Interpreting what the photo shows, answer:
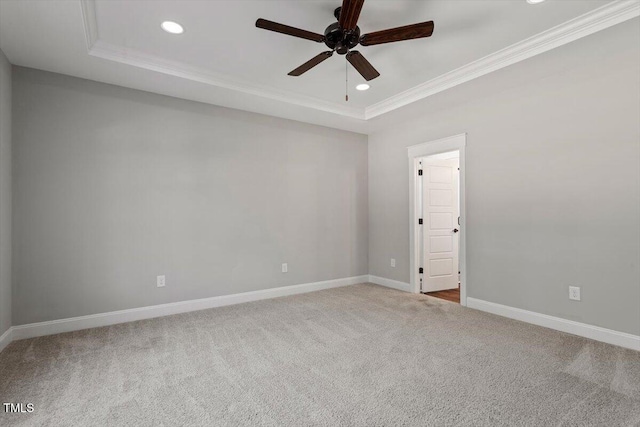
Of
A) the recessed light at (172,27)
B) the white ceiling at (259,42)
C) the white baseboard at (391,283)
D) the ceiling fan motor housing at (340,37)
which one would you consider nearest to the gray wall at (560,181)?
the white ceiling at (259,42)

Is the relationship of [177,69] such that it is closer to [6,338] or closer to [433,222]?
[6,338]

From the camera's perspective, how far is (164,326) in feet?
11.0

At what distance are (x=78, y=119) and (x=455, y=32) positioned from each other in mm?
3799

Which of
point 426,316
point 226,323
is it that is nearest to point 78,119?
point 226,323

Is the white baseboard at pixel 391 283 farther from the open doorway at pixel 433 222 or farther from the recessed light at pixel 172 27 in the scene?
the recessed light at pixel 172 27

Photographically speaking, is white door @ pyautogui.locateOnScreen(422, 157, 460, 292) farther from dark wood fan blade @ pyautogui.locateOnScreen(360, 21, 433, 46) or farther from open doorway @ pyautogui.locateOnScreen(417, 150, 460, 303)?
dark wood fan blade @ pyautogui.locateOnScreen(360, 21, 433, 46)

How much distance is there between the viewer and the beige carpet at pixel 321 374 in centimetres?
186

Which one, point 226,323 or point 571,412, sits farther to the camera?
point 226,323

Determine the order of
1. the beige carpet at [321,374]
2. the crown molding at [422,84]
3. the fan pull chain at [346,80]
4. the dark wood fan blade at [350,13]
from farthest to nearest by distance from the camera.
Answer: the fan pull chain at [346,80], the crown molding at [422,84], the dark wood fan blade at [350,13], the beige carpet at [321,374]

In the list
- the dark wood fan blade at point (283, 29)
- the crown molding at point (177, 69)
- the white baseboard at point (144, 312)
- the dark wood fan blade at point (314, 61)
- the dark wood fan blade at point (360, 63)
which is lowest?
the white baseboard at point (144, 312)

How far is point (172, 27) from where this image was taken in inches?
105

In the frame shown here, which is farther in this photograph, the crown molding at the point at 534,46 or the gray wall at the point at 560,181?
the gray wall at the point at 560,181

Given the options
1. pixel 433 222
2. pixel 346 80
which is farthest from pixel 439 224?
pixel 346 80

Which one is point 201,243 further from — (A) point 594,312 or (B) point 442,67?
(A) point 594,312
